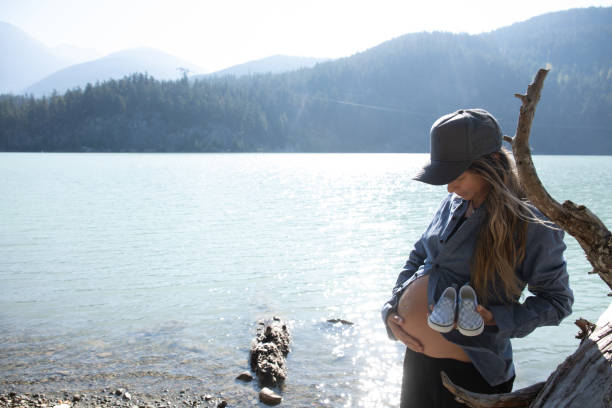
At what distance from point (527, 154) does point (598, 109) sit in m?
205

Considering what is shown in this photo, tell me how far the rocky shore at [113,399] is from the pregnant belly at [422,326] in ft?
12.7

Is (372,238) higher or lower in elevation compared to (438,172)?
lower

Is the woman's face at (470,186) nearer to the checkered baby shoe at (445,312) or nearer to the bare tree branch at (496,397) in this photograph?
the checkered baby shoe at (445,312)

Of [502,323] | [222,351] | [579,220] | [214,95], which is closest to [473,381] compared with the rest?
[502,323]

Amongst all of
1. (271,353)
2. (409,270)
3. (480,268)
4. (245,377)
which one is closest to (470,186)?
(480,268)

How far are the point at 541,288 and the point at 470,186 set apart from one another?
529mm

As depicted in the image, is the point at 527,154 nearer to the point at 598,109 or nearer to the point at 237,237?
the point at 237,237

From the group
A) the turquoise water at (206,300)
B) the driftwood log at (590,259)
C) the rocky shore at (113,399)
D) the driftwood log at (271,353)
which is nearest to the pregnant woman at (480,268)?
the driftwood log at (590,259)

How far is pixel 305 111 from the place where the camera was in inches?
6624

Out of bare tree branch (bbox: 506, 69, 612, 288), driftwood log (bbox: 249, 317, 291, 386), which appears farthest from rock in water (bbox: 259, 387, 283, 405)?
bare tree branch (bbox: 506, 69, 612, 288)

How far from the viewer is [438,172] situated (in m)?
2.10

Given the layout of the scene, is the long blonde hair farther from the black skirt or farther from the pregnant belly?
the black skirt

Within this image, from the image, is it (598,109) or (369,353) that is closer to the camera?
(369,353)

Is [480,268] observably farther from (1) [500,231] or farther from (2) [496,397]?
(2) [496,397]
